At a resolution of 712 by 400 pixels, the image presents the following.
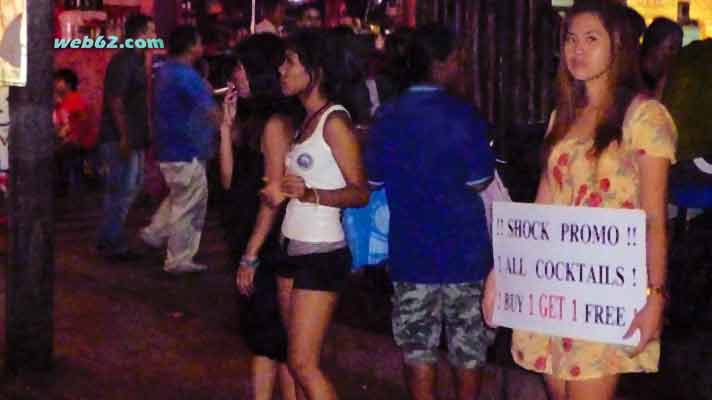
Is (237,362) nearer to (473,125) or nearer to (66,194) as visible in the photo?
(473,125)

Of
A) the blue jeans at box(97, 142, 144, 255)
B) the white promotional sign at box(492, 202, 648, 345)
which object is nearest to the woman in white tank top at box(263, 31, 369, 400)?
the white promotional sign at box(492, 202, 648, 345)

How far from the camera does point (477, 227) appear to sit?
5.14 metres

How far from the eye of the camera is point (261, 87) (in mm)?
5246

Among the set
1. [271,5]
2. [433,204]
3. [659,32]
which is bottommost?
[433,204]

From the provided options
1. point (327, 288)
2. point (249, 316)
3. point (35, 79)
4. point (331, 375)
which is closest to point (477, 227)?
point (327, 288)

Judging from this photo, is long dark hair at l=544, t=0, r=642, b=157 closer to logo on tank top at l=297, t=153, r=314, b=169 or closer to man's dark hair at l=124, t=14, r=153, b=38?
logo on tank top at l=297, t=153, r=314, b=169

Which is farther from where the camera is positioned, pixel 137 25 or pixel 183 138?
pixel 137 25

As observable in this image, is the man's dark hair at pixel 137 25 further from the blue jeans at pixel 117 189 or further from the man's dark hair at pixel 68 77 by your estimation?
the man's dark hair at pixel 68 77

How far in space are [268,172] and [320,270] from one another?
478mm

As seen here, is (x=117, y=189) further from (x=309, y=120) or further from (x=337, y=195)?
(x=337, y=195)

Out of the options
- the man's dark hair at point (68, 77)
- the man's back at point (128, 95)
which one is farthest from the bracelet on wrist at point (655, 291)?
the man's dark hair at point (68, 77)

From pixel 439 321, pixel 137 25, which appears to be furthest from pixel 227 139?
pixel 137 25

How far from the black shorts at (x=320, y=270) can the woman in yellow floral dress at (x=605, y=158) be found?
121cm

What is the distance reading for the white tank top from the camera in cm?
508
